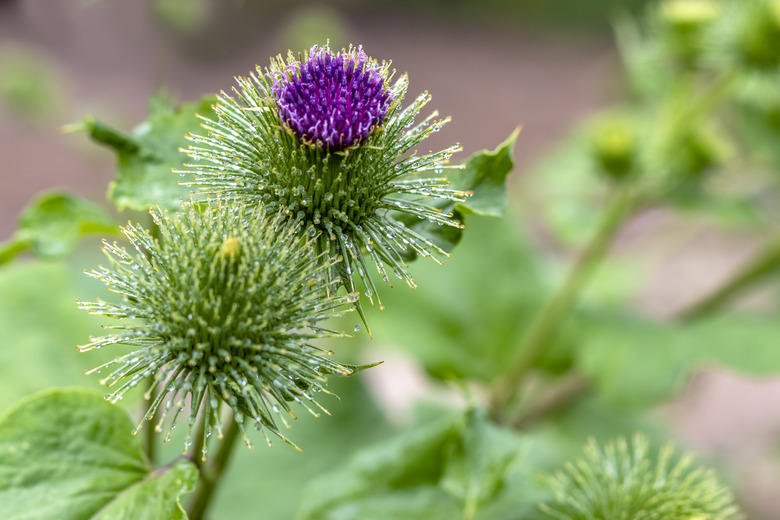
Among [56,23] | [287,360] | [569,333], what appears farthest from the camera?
[56,23]

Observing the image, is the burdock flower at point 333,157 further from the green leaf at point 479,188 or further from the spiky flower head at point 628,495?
the spiky flower head at point 628,495

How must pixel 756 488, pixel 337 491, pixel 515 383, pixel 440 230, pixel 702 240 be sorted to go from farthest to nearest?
pixel 702 240 → pixel 756 488 → pixel 515 383 → pixel 337 491 → pixel 440 230

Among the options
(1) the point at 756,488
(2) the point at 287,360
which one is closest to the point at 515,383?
(2) the point at 287,360

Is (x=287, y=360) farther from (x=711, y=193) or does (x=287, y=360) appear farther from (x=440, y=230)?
(x=711, y=193)

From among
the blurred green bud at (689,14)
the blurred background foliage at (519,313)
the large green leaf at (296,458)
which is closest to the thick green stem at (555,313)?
the blurred background foliage at (519,313)

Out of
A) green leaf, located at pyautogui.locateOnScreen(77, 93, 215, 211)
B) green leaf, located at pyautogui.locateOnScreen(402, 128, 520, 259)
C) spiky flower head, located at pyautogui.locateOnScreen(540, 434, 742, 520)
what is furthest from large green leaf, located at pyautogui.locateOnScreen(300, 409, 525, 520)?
green leaf, located at pyautogui.locateOnScreen(77, 93, 215, 211)

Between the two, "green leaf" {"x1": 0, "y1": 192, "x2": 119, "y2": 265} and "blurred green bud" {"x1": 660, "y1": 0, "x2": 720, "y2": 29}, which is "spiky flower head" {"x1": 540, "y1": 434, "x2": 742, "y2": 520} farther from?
"blurred green bud" {"x1": 660, "y1": 0, "x2": 720, "y2": 29}

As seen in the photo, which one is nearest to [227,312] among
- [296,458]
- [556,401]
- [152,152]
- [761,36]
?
[152,152]

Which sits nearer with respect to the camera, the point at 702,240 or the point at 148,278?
the point at 148,278
